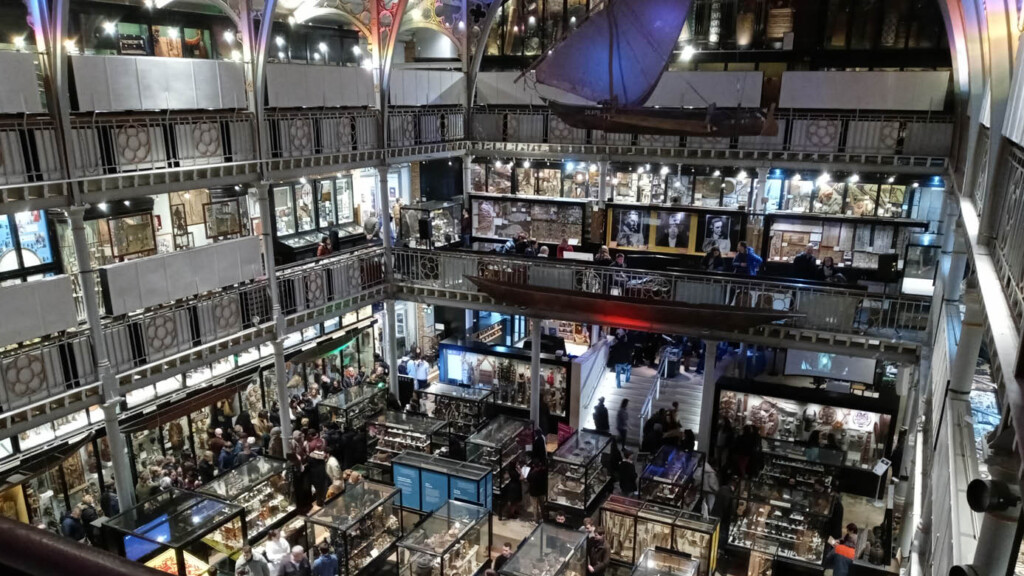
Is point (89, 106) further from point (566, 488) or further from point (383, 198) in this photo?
point (566, 488)

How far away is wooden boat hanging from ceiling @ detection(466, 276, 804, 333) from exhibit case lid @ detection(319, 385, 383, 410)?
Answer: 4.17 metres

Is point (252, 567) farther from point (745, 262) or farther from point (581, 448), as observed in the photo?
point (745, 262)

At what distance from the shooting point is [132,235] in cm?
1680

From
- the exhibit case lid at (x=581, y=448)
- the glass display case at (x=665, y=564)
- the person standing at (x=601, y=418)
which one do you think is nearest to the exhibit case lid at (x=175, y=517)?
the exhibit case lid at (x=581, y=448)

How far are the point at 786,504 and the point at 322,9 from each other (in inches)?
665

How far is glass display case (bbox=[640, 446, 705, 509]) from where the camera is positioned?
48.2 ft

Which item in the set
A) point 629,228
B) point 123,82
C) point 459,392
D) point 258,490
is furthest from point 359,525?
point 629,228

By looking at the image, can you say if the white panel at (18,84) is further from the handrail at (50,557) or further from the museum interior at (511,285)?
the handrail at (50,557)

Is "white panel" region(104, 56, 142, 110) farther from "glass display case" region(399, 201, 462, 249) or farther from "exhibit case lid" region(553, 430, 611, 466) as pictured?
"exhibit case lid" region(553, 430, 611, 466)

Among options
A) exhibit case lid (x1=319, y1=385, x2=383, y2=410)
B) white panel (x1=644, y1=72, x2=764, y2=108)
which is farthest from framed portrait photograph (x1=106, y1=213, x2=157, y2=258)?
white panel (x1=644, y1=72, x2=764, y2=108)

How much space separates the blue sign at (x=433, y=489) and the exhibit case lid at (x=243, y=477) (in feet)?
9.35

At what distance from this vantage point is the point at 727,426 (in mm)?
17750

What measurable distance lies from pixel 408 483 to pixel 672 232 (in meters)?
12.0

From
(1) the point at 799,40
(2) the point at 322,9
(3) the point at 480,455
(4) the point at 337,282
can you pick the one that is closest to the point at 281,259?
(4) the point at 337,282
